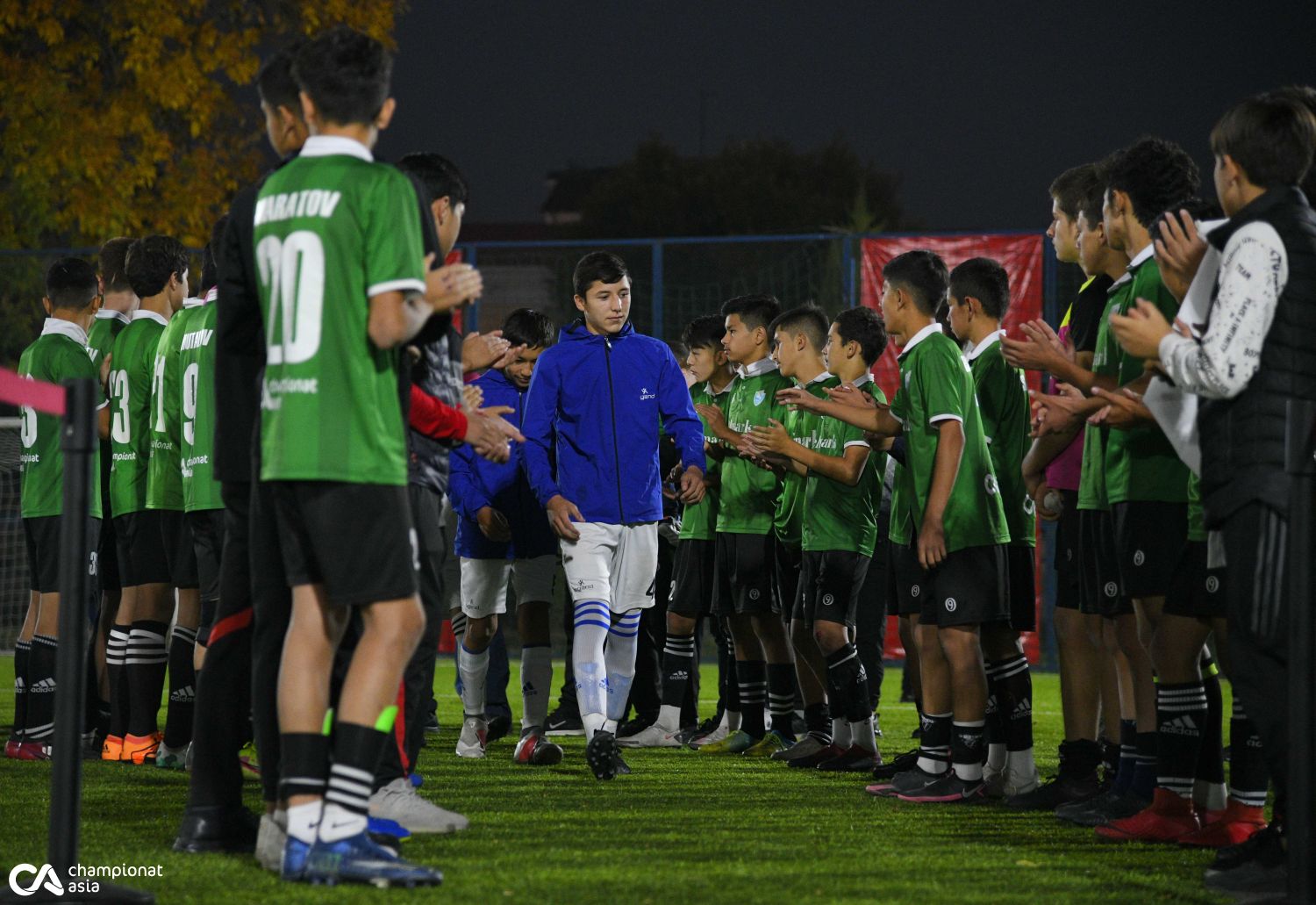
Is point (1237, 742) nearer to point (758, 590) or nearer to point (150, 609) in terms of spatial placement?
point (758, 590)

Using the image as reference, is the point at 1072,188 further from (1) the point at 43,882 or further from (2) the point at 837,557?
(1) the point at 43,882

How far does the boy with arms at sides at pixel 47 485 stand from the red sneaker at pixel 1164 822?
15.9 ft

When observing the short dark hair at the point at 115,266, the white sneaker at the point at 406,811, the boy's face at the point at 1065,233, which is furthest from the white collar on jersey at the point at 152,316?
the boy's face at the point at 1065,233

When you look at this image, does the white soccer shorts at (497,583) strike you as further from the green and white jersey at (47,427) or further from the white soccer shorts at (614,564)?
the green and white jersey at (47,427)

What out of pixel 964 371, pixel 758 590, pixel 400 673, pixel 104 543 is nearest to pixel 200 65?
pixel 104 543

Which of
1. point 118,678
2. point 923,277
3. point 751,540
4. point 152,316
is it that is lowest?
point 118,678

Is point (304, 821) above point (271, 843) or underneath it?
above

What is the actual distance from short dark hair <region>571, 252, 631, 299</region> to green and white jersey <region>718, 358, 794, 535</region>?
132cm

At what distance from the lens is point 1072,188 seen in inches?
231

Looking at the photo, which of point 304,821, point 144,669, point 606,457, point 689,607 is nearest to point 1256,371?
point 304,821

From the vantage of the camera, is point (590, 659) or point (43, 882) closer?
point (43, 882)

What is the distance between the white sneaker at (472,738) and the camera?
7219 millimetres

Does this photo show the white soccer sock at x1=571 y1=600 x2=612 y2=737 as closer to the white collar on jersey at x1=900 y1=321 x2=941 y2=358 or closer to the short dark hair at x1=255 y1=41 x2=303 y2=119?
the white collar on jersey at x1=900 y1=321 x2=941 y2=358

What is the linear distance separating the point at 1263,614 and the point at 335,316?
255 centimetres
